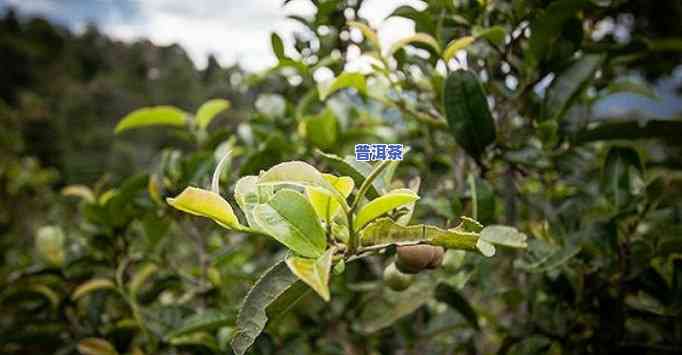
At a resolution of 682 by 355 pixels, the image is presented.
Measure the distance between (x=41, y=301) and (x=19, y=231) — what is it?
243 centimetres

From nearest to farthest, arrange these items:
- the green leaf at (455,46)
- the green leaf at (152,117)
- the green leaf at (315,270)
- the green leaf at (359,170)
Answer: the green leaf at (315,270), the green leaf at (359,170), the green leaf at (455,46), the green leaf at (152,117)

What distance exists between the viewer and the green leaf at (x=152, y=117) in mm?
886

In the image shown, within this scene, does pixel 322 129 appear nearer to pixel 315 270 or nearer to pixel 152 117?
pixel 152 117

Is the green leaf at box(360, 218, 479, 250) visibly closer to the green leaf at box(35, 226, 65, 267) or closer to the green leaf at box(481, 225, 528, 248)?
the green leaf at box(481, 225, 528, 248)

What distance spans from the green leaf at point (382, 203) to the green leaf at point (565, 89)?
0.42 m

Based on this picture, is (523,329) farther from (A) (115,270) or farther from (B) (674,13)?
(B) (674,13)

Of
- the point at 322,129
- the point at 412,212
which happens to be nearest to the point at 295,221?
the point at 412,212

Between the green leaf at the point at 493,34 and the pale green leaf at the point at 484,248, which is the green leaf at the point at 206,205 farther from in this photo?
the green leaf at the point at 493,34

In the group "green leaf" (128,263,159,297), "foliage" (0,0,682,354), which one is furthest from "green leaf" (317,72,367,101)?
"green leaf" (128,263,159,297)

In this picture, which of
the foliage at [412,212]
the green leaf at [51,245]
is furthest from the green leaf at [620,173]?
the green leaf at [51,245]

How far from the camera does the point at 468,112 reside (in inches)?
26.3

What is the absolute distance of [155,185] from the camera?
89cm

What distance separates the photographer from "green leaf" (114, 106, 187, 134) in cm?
89

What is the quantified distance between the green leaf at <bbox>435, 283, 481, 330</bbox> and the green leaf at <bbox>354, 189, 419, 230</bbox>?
1.26 ft
